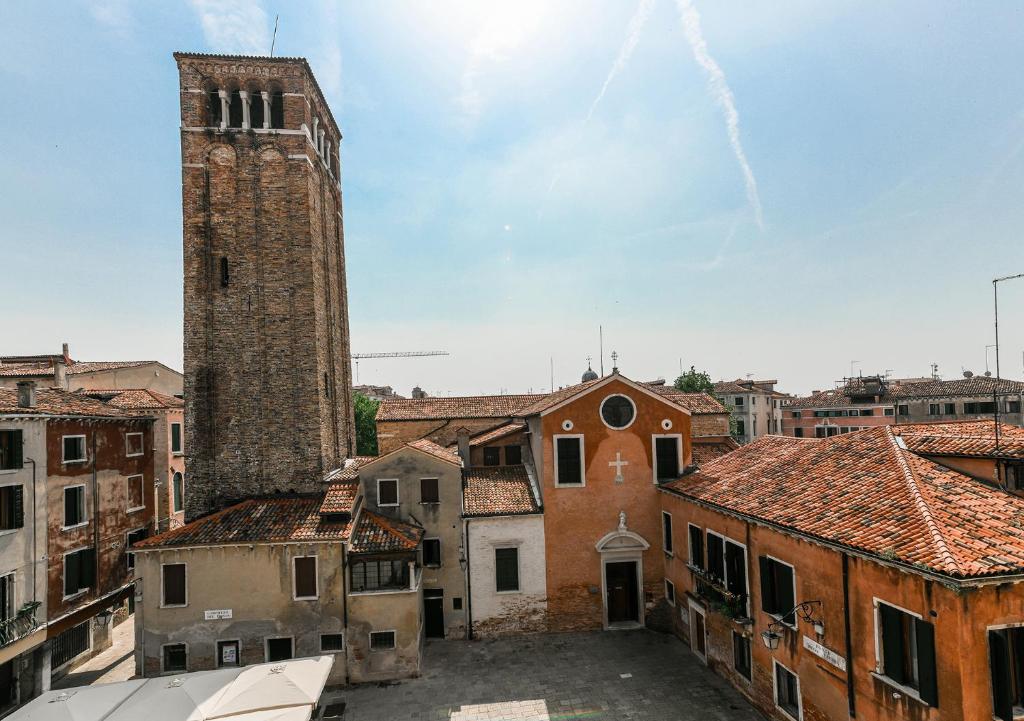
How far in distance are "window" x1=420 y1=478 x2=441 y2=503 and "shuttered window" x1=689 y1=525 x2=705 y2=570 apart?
9697mm

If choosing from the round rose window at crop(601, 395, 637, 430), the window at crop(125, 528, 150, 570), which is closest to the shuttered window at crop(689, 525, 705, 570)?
the round rose window at crop(601, 395, 637, 430)

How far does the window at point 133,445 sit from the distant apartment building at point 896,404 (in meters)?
47.6

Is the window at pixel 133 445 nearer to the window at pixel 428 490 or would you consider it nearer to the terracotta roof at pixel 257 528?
the terracotta roof at pixel 257 528

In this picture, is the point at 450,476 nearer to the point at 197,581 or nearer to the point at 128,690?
the point at 197,581

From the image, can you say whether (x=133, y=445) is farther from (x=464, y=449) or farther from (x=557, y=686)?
(x=557, y=686)

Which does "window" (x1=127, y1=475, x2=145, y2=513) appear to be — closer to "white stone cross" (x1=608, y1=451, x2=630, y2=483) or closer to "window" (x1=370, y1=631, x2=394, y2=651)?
"window" (x1=370, y1=631, x2=394, y2=651)

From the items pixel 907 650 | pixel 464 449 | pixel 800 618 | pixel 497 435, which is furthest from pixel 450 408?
pixel 907 650

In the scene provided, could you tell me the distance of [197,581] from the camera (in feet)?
58.4

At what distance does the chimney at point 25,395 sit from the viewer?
57.0 feet

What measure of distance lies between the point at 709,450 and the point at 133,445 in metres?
25.9

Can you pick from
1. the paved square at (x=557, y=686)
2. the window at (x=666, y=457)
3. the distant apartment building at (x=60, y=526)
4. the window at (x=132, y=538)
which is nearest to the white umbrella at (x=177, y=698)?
the paved square at (x=557, y=686)

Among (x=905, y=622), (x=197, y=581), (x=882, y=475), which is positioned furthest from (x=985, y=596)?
(x=197, y=581)

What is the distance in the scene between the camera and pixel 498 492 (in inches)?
883

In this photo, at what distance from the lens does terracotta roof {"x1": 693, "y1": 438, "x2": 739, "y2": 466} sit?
23.9 metres
